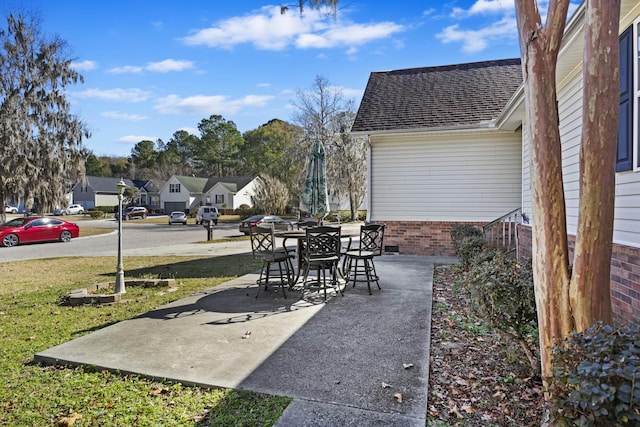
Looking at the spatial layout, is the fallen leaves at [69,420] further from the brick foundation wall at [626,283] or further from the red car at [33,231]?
the red car at [33,231]

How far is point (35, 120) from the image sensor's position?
19.9m

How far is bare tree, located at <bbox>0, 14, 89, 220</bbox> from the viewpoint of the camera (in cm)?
1872

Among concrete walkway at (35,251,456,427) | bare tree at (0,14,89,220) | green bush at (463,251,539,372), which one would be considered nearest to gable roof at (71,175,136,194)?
bare tree at (0,14,89,220)

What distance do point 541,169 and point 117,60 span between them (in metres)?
13.4

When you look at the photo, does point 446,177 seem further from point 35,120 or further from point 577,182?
point 35,120

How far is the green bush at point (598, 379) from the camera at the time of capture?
57.9 inches

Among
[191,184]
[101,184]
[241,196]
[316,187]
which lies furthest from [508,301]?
[101,184]

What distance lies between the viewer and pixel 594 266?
2.04 m

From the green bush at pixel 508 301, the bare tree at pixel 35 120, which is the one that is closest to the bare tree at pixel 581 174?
the green bush at pixel 508 301

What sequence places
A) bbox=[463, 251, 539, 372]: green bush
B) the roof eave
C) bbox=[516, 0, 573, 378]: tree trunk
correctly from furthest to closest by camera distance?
the roof eave
bbox=[463, 251, 539, 372]: green bush
bbox=[516, 0, 573, 378]: tree trunk

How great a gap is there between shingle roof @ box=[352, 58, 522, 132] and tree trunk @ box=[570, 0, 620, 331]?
310 inches

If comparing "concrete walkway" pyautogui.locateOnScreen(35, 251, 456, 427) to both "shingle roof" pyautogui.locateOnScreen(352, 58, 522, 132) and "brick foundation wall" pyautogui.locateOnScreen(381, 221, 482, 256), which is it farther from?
"shingle roof" pyautogui.locateOnScreen(352, 58, 522, 132)

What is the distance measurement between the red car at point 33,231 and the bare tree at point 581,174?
20.5 metres

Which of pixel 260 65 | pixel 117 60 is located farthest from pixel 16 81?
pixel 260 65
